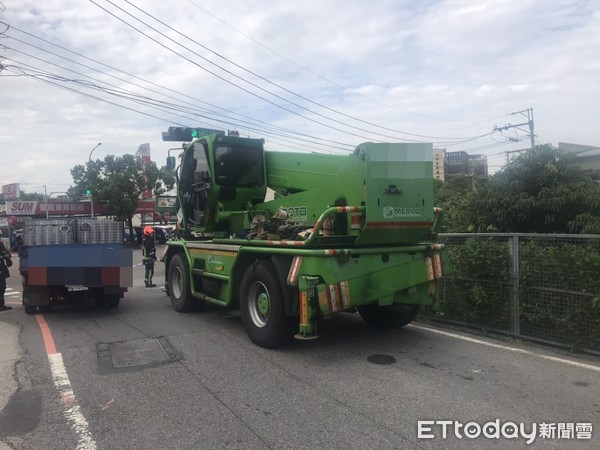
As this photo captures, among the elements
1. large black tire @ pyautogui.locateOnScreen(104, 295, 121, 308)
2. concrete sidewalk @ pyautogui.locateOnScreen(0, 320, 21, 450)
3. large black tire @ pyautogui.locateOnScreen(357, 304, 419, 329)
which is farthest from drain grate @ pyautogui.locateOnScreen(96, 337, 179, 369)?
large black tire @ pyautogui.locateOnScreen(104, 295, 121, 308)

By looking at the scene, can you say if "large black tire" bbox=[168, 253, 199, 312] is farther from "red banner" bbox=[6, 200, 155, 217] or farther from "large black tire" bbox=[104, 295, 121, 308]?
"red banner" bbox=[6, 200, 155, 217]

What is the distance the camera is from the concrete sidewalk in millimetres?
4946

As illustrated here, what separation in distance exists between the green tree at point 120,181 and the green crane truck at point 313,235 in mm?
33068

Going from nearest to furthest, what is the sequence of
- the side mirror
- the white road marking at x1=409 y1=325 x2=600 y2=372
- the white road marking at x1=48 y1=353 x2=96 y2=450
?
the white road marking at x1=48 y1=353 x2=96 y2=450, the white road marking at x1=409 y1=325 x2=600 y2=372, the side mirror

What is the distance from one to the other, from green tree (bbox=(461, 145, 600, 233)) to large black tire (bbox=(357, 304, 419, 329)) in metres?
4.90

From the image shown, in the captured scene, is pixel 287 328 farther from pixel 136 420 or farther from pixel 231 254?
pixel 136 420

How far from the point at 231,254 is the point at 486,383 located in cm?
399

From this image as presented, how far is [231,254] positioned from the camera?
7.41 metres

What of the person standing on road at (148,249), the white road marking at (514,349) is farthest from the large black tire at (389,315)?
the person standing on road at (148,249)

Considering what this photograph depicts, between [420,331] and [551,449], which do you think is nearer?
[551,449]

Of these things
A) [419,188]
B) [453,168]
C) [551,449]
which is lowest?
[551,449]

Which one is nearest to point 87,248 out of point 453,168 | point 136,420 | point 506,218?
point 136,420

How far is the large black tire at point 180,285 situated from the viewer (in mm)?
9172

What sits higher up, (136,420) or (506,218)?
(506,218)
